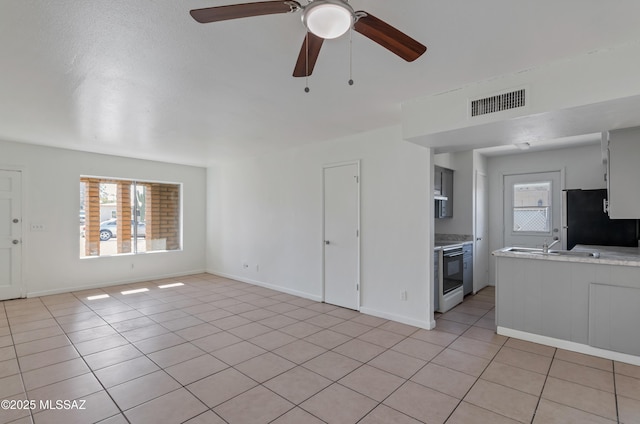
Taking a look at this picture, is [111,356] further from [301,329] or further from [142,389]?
[301,329]

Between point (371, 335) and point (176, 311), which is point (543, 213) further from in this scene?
point (176, 311)

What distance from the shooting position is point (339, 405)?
2.31 m

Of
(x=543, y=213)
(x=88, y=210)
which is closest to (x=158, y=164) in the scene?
(x=88, y=210)

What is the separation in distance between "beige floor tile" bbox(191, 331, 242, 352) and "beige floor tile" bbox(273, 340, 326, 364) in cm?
58

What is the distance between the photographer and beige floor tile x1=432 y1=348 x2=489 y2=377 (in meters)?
2.79

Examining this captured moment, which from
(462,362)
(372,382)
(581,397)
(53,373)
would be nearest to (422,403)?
(372,382)

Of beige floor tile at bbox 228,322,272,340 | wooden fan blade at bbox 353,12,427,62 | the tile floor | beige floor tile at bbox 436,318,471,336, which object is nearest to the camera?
wooden fan blade at bbox 353,12,427,62

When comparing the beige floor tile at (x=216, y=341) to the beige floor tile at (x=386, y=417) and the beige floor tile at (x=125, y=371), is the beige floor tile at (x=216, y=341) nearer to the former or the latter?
the beige floor tile at (x=125, y=371)

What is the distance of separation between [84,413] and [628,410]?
380 cm

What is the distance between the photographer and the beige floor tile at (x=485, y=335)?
3.44 m

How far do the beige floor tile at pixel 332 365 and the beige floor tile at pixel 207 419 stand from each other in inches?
36.5

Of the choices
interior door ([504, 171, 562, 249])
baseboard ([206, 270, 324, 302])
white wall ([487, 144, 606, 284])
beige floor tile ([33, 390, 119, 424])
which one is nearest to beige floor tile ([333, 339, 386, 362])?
baseboard ([206, 270, 324, 302])

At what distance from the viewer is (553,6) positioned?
179 centimetres

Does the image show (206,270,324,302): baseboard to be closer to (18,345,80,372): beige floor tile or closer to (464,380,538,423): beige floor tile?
(464,380,538,423): beige floor tile
